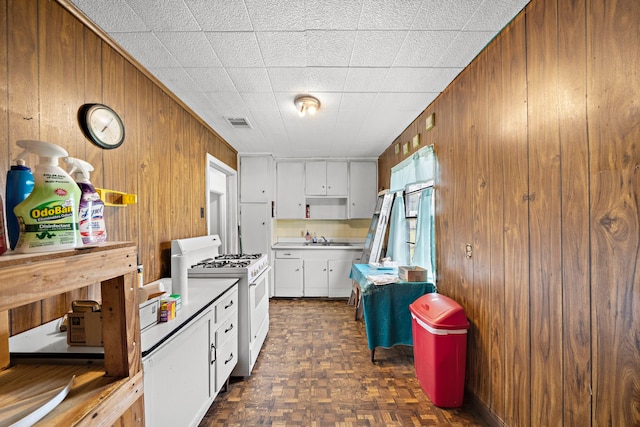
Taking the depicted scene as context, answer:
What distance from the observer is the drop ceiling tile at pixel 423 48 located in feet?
5.62

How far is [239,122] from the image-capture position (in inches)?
127

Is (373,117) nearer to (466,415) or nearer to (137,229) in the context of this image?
(137,229)

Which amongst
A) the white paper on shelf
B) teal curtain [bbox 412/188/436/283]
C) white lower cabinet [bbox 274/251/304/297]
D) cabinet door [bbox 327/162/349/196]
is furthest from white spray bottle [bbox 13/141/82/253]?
cabinet door [bbox 327/162/349/196]

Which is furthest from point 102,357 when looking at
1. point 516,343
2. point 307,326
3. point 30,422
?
point 307,326

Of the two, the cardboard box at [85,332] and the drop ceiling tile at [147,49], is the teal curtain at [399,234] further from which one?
the cardboard box at [85,332]

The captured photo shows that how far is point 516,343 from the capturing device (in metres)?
1.61

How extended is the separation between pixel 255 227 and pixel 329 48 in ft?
11.3

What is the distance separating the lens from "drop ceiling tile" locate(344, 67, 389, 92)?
211 centimetres

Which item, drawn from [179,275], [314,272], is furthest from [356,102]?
[314,272]

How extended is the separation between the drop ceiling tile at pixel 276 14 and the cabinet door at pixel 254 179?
3.26 m

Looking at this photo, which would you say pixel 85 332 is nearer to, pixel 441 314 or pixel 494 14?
pixel 441 314

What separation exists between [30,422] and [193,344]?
978mm

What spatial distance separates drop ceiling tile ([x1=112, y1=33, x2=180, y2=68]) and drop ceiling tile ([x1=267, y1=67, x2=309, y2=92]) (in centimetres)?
70

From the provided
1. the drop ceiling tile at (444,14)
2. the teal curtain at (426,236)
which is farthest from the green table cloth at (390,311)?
the drop ceiling tile at (444,14)
